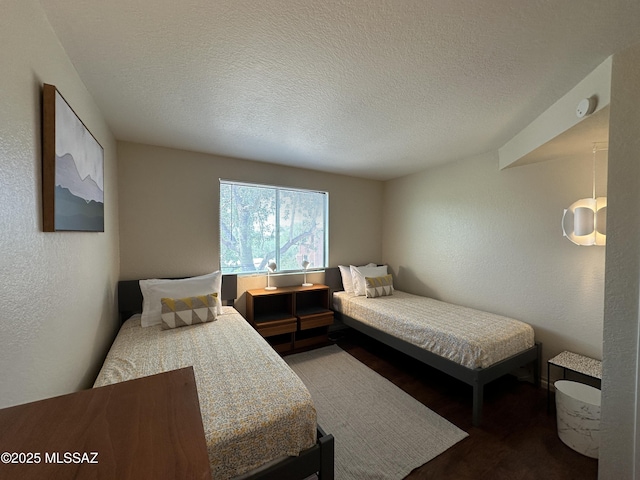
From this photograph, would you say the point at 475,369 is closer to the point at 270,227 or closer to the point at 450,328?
the point at 450,328

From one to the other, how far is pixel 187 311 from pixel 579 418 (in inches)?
116

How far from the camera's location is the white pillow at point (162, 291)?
2303 mm

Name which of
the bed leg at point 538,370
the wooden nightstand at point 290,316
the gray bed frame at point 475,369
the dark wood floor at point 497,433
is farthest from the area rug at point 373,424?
the bed leg at point 538,370

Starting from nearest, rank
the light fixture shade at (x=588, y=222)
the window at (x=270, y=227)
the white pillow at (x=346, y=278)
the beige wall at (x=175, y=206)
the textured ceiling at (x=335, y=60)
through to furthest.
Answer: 1. the textured ceiling at (x=335, y=60)
2. the light fixture shade at (x=588, y=222)
3. the beige wall at (x=175, y=206)
4. the window at (x=270, y=227)
5. the white pillow at (x=346, y=278)

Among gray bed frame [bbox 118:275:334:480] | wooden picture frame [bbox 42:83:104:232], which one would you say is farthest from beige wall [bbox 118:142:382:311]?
gray bed frame [bbox 118:275:334:480]

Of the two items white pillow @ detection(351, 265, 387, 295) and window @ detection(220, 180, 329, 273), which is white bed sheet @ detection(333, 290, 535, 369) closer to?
white pillow @ detection(351, 265, 387, 295)

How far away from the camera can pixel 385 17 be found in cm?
108

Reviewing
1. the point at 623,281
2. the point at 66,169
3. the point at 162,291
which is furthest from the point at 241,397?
the point at 623,281

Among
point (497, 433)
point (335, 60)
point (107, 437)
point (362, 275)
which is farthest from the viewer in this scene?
point (362, 275)

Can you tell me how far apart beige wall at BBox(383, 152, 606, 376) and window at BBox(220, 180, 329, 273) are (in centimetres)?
139

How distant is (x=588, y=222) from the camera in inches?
73.4

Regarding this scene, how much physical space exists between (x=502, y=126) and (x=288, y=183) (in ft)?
7.64

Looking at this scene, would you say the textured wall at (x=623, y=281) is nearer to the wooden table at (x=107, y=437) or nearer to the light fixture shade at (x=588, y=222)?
the light fixture shade at (x=588, y=222)

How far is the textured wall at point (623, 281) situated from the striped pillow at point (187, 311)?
268 centimetres
